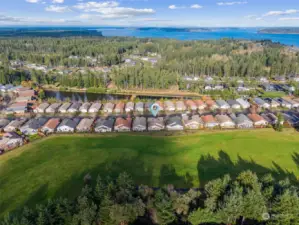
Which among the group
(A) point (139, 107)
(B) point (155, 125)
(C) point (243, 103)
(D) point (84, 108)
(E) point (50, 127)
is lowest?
(E) point (50, 127)

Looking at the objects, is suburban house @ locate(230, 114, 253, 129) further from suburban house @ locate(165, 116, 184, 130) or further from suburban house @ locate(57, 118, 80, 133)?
suburban house @ locate(57, 118, 80, 133)

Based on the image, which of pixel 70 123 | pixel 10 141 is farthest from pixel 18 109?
pixel 70 123

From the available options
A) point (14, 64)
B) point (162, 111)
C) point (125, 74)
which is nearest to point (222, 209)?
point (162, 111)

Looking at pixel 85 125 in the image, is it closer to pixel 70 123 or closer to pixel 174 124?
pixel 70 123

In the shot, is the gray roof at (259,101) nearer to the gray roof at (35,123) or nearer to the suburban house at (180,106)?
the suburban house at (180,106)

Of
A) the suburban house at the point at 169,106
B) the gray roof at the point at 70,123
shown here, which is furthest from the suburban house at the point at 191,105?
the gray roof at the point at 70,123

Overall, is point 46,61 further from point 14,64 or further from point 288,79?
point 288,79
